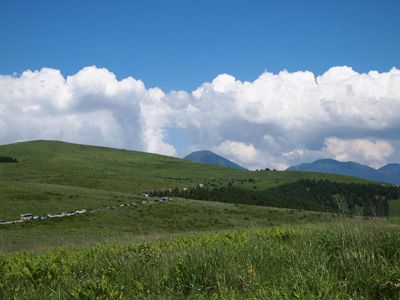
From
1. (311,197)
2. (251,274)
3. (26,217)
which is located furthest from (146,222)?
(311,197)

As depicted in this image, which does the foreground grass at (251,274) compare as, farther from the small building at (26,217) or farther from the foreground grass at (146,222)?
the small building at (26,217)

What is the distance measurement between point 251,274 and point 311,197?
564 feet

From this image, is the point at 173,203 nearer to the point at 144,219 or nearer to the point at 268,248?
the point at 144,219

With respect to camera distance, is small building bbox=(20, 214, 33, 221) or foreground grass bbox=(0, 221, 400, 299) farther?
small building bbox=(20, 214, 33, 221)

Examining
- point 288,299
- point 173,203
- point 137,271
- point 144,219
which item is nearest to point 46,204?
point 144,219

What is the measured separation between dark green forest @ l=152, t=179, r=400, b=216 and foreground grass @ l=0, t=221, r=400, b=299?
1.57m

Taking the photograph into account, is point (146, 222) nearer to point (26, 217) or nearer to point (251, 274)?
point (26, 217)

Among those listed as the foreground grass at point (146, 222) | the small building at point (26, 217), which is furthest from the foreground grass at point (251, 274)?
the small building at point (26, 217)

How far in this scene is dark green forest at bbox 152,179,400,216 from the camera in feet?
43.6

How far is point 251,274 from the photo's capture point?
834 cm

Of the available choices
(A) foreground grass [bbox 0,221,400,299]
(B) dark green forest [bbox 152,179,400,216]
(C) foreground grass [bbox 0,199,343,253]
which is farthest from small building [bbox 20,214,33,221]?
(A) foreground grass [bbox 0,221,400,299]

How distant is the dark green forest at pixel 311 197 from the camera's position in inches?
523

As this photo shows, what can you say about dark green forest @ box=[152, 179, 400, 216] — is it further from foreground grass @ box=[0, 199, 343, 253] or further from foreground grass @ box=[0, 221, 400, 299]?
foreground grass @ box=[0, 199, 343, 253]

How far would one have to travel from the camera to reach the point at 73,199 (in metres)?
75.0
